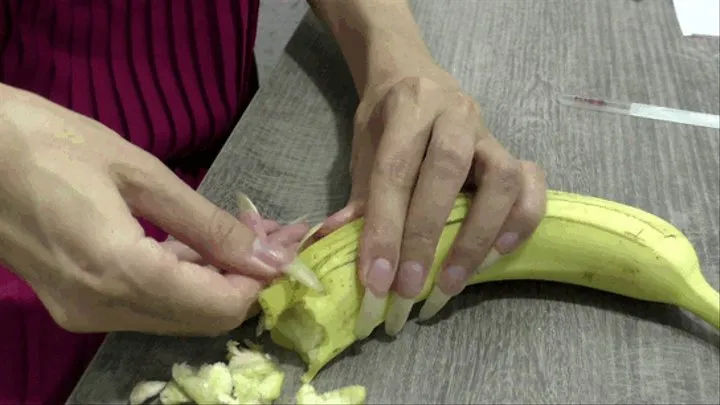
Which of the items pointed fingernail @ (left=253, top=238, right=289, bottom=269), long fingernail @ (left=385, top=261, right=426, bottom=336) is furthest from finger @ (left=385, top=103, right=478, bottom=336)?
pointed fingernail @ (left=253, top=238, right=289, bottom=269)

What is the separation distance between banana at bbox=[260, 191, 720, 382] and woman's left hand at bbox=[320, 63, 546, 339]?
16 millimetres

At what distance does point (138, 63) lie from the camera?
81 cm

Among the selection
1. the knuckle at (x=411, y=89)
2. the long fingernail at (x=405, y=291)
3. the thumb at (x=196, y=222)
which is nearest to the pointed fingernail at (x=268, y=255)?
the thumb at (x=196, y=222)

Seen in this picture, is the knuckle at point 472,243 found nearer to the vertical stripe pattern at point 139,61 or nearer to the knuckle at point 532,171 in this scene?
the knuckle at point 532,171

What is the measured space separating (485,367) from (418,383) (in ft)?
0.20

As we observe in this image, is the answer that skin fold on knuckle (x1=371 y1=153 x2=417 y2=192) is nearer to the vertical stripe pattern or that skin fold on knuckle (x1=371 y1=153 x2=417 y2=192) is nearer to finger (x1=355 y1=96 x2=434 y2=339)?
finger (x1=355 y1=96 x2=434 y2=339)

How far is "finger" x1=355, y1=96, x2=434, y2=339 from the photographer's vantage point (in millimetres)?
610

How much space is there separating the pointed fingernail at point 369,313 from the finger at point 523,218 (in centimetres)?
12

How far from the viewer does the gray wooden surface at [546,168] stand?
635mm

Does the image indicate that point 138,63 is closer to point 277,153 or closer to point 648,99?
point 277,153

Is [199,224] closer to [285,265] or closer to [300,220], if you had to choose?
[285,265]

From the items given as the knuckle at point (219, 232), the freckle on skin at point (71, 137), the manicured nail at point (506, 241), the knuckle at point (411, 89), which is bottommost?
the manicured nail at point (506, 241)

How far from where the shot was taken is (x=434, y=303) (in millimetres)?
662

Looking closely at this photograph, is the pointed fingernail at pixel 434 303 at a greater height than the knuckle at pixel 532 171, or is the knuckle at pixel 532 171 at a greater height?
the knuckle at pixel 532 171
